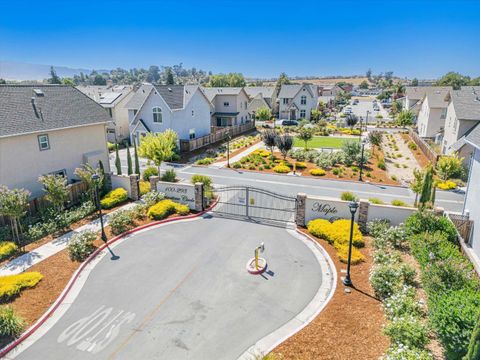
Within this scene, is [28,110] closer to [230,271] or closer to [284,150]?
[230,271]

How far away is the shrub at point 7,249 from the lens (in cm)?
1496

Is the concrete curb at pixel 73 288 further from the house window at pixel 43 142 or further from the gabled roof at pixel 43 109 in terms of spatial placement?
the gabled roof at pixel 43 109

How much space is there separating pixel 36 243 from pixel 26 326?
716 cm

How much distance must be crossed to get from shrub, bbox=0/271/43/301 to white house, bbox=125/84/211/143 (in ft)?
80.0

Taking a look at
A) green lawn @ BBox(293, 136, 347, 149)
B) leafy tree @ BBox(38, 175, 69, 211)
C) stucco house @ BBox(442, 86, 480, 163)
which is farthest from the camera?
green lawn @ BBox(293, 136, 347, 149)

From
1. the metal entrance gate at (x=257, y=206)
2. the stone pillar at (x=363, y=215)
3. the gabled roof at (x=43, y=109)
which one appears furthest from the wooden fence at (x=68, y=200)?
the stone pillar at (x=363, y=215)

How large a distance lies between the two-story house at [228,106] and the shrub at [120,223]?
39.6m

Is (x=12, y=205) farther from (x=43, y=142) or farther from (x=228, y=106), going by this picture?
(x=228, y=106)

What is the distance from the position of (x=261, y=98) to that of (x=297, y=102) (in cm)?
818

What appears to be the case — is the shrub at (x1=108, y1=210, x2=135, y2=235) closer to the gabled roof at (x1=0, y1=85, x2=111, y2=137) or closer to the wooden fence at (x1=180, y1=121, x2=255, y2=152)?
the gabled roof at (x1=0, y1=85, x2=111, y2=137)

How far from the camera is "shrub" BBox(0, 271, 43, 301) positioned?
38.8 feet

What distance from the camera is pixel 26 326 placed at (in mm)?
10430

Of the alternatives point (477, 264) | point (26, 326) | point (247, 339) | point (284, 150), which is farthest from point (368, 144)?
point (26, 326)

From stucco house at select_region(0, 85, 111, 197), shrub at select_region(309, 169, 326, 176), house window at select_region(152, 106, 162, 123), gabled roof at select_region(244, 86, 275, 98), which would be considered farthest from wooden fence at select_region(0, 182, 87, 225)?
gabled roof at select_region(244, 86, 275, 98)
